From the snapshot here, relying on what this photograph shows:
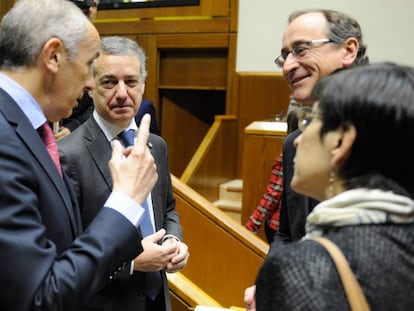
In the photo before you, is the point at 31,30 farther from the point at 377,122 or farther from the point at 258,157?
the point at 258,157

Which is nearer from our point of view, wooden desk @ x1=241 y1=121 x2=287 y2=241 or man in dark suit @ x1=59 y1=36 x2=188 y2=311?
man in dark suit @ x1=59 y1=36 x2=188 y2=311

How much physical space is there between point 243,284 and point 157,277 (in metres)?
1.22

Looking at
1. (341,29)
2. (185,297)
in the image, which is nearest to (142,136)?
(341,29)

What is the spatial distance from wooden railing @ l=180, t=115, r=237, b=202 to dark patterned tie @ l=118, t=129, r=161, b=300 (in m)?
2.18

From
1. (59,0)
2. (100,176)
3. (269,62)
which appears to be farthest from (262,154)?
(59,0)

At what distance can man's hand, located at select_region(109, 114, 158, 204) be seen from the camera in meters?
0.93

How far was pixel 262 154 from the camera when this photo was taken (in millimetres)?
2992

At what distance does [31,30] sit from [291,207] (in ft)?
2.67

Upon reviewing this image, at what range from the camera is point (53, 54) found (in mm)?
928

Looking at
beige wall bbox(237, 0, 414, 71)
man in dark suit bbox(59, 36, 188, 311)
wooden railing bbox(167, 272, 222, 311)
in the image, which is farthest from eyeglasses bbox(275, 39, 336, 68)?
beige wall bbox(237, 0, 414, 71)

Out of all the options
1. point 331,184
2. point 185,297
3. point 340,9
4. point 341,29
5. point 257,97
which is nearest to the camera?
point 331,184

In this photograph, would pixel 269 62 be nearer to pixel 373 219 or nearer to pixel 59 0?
pixel 59 0

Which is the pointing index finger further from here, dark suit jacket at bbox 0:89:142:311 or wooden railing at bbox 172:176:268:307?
Result: wooden railing at bbox 172:176:268:307

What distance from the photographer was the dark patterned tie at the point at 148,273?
138 cm
